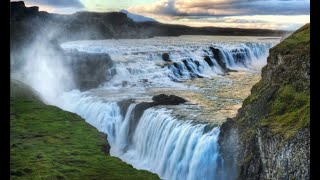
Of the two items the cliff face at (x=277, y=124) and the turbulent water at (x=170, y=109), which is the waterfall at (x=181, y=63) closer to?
the turbulent water at (x=170, y=109)

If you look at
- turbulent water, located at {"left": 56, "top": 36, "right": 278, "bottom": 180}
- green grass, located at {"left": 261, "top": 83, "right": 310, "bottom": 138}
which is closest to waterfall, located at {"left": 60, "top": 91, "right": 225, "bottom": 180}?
turbulent water, located at {"left": 56, "top": 36, "right": 278, "bottom": 180}

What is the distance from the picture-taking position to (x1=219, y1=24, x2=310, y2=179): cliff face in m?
13.3

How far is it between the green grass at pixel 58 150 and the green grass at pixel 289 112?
19.8ft

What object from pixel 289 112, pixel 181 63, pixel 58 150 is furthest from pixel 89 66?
pixel 289 112

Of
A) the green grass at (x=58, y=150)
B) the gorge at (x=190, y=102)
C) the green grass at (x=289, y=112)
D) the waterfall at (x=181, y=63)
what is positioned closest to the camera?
the green grass at (x=289, y=112)

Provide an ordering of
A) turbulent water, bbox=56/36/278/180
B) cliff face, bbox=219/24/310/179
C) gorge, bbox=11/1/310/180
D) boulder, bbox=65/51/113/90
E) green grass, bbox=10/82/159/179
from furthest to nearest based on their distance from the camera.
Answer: boulder, bbox=65/51/113/90
turbulent water, bbox=56/36/278/180
green grass, bbox=10/82/159/179
gorge, bbox=11/1/310/180
cliff face, bbox=219/24/310/179

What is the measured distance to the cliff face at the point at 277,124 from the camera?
13336 mm

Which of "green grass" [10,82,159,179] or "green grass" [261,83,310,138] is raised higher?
"green grass" [261,83,310,138]

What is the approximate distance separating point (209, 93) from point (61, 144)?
13288 mm

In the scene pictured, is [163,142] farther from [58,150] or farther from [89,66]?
[89,66]

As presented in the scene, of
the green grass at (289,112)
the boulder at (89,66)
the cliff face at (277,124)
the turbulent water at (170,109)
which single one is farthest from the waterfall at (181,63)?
the green grass at (289,112)

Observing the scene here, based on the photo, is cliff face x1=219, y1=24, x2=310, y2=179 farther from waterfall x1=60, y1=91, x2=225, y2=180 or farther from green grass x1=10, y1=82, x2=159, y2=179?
green grass x1=10, y1=82, x2=159, y2=179

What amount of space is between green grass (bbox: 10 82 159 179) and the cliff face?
12.9 feet
